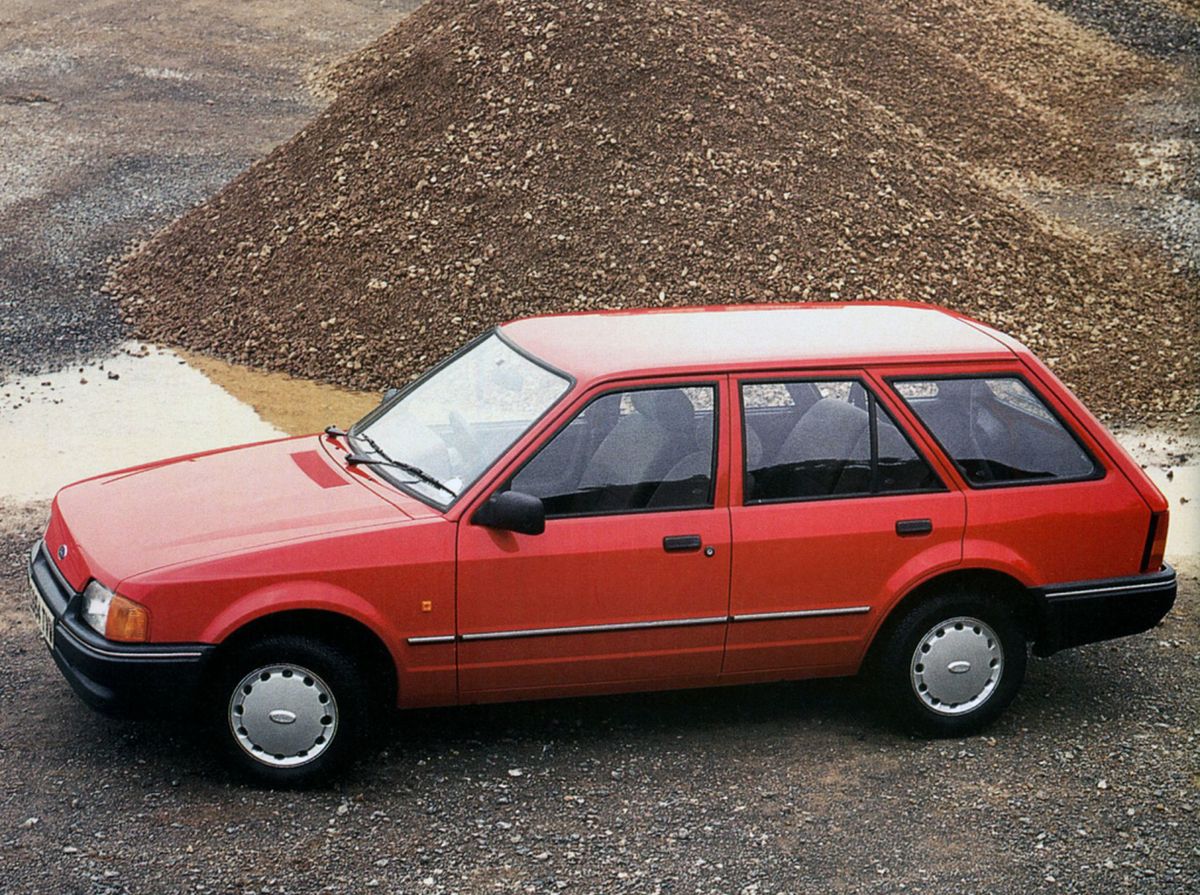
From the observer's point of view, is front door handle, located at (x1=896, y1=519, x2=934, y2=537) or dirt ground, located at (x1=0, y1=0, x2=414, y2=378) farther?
dirt ground, located at (x1=0, y1=0, x2=414, y2=378)

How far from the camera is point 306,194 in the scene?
599 inches

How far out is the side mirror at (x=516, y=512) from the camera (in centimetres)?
545

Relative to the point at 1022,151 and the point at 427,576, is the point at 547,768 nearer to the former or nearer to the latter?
the point at 427,576

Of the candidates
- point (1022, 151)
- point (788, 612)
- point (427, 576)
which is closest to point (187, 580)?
point (427, 576)

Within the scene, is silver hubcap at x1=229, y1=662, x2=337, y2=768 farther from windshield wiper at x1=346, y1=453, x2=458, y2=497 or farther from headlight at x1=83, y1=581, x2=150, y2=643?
windshield wiper at x1=346, y1=453, x2=458, y2=497

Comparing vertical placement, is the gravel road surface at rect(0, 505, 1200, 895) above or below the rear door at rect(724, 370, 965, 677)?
below

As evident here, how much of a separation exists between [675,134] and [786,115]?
1.43 m

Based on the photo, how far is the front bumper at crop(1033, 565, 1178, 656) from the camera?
6.19 m

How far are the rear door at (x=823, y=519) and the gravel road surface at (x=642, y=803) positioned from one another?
1.81ft

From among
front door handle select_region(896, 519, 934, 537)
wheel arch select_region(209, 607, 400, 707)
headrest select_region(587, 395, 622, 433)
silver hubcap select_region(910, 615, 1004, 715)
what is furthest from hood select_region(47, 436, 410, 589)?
silver hubcap select_region(910, 615, 1004, 715)

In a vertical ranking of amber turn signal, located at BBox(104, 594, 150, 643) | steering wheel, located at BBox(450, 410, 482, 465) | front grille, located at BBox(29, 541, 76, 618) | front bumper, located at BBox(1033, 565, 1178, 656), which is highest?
steering wheel, located at BBox(450, 410, 482, 465)

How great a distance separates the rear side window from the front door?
1036 millimetres

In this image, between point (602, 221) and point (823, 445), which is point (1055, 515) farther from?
point (602, 221)

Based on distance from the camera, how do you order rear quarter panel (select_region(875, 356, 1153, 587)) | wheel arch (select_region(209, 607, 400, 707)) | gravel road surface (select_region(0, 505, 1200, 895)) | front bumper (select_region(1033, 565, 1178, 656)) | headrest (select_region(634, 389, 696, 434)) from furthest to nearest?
1. front bumper (select_region(1033, 565, 1178, 656))
2. rear quarter panel (select_region(875, 356, 1153, 587))
3. headrest (select_region(634, 389, 696, 434))
4. wheel arch (select_region(209, 607, 400, 707))
5. gravel road surface (select_region(0, 505, 1200, 895))
